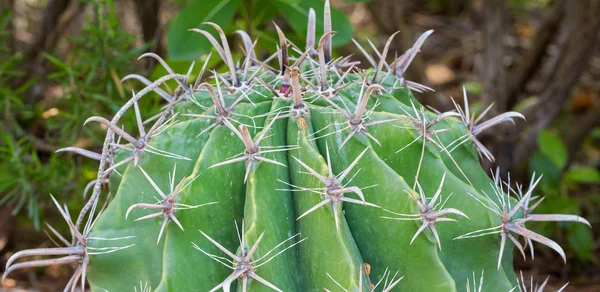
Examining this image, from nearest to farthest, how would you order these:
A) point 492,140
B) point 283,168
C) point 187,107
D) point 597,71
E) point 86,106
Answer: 1. point 283,168
2. point 187,107
3. point 86,106
4. point 492,140
5. point 597,71

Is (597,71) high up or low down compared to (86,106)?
down

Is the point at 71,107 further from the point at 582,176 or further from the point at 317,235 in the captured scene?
the point at 582,176

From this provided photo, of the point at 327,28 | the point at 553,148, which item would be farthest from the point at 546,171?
the point at 327,28

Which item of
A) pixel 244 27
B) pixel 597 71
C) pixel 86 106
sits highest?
pixel 244 27

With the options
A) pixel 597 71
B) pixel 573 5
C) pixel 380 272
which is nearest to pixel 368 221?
pixel 380 272

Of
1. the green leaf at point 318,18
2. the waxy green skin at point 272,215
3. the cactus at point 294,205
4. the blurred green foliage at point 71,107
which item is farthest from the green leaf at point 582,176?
the waxy green skin at point 272,215

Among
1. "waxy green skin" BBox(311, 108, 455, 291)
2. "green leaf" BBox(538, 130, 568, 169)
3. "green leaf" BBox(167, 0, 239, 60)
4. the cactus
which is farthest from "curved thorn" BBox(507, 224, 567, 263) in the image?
"green leaf" BBox(538, 130, 568, 169)

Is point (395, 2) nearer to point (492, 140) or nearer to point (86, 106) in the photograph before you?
point (492, 140)

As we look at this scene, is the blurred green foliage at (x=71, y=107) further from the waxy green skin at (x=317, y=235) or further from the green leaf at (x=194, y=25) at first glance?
the waxy green skin at (x=317, y=235)

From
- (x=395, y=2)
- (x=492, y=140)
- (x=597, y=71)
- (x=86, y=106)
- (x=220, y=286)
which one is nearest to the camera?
(x=220, y=286)
